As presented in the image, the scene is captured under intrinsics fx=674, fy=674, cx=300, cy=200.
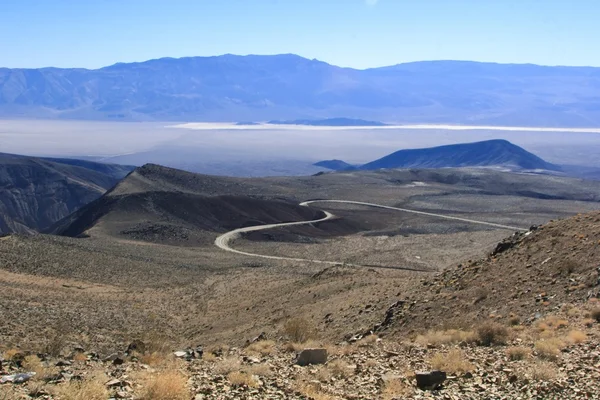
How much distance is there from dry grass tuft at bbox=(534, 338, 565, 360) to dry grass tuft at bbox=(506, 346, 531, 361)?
0.17m

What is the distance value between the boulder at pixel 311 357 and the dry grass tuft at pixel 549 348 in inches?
139

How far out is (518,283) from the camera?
54.5 feet

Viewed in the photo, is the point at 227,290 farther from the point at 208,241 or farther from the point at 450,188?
the point at 450,188

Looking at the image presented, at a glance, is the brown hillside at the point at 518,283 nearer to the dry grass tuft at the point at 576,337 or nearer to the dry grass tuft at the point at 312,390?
the dry grass tuft at the point at 576,337

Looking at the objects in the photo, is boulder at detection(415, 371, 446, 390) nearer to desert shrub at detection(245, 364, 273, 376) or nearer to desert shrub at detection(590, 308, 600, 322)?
desert shrub at detection(245, 364, 273, 376)

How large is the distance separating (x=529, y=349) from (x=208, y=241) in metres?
45.8

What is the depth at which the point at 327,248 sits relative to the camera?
5603 centimetres

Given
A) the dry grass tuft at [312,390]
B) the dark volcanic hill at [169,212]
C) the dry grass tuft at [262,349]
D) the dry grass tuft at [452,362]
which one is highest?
the dry grass tuft at [452,362]

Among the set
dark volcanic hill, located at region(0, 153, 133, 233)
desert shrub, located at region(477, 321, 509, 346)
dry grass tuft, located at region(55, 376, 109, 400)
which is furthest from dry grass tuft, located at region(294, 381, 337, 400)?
dark volcanic hill, located at region(0, 153, 133, 233)

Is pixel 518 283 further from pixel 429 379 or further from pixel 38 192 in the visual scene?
pixel 38 192

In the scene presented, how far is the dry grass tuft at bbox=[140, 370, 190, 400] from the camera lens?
8.60 meters

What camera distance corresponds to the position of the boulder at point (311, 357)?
1158 cm

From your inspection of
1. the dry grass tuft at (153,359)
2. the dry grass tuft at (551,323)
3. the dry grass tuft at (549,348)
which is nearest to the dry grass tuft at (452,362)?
the dry grass tuft at (549,348)

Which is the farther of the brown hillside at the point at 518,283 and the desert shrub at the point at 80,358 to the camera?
the brown hillside at the point at 518,283
